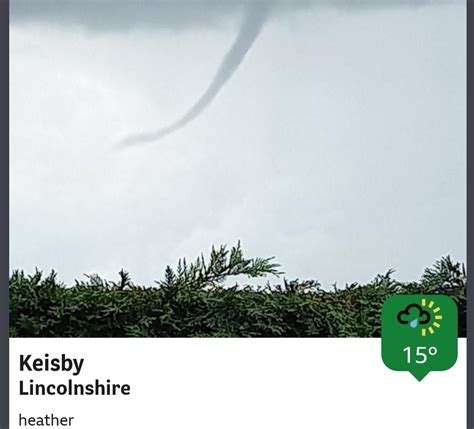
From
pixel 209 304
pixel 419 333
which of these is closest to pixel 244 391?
pixel 209 304

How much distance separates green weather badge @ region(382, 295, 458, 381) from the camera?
153cm

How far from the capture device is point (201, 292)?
5.17ft

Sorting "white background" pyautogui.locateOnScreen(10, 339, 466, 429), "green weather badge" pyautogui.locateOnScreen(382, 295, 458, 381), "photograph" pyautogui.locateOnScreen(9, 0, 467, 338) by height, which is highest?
"photograph" pyautogui.locateOnScreen(9, 0, 467, 338)

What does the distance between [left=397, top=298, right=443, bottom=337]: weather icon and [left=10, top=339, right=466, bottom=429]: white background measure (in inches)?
2.2

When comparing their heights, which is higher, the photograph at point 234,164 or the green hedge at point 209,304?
the photograph at point 234,164

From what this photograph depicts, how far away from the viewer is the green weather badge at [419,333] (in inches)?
60.2

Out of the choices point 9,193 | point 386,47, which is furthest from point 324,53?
point 9,193

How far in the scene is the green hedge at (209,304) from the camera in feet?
5.07

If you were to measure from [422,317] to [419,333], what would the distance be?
27 millimetres

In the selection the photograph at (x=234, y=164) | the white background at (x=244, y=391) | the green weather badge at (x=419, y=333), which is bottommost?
the white background at (x=244, y=391)

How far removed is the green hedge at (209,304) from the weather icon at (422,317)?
1.0 inches

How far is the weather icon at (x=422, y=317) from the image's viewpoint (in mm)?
1542

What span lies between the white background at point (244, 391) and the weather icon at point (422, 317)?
0.18 feet

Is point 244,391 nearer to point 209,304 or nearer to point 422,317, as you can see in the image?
point 209,304
